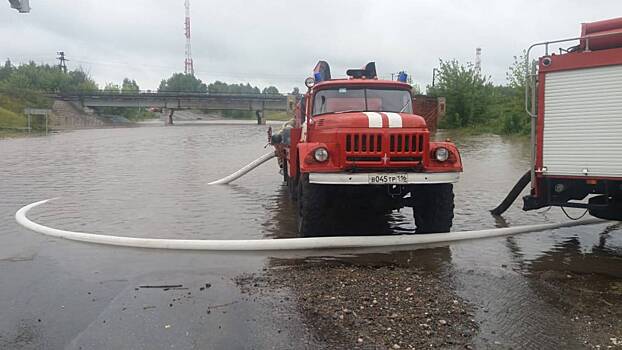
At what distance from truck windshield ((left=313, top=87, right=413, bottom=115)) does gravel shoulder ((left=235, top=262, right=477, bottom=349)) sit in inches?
109

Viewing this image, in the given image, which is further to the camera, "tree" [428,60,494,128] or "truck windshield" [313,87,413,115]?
"tree" [428,60,494,128]

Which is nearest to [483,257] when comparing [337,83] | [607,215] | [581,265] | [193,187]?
[581,265]

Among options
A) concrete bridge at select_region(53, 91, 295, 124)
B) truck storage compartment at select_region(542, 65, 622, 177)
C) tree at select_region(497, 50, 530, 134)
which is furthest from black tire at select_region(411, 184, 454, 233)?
concrete bridge at select_region(53, 91, 295, 124)

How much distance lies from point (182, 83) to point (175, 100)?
56873mm

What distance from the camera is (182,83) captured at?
130 meters

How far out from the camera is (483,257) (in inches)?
259

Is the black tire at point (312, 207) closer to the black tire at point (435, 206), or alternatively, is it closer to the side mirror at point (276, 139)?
the black tire at point (435, 206)

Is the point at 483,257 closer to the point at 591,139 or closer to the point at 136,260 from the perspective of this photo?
the point at 591,139

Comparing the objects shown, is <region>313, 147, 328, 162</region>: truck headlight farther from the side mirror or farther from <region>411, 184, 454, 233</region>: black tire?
the side mirror

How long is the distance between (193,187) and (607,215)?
9253 mm

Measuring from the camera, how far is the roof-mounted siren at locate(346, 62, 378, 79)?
941 centimetres

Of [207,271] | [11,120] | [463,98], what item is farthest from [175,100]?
[207,271]

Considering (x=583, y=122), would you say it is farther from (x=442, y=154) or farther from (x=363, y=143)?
(x=363, y=143)

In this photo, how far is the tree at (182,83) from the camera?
124100 mm
